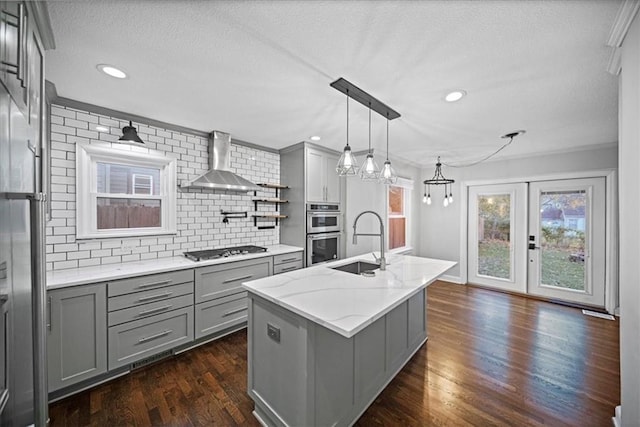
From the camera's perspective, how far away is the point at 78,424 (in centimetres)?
173

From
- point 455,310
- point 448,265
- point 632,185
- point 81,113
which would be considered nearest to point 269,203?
point 81,113

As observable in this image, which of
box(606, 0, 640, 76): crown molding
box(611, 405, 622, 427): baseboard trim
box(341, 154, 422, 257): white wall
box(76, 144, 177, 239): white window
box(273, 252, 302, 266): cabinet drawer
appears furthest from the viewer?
box(341, 154, 422, 257): white wall

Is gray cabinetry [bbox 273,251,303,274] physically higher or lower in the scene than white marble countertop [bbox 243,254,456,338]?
lower

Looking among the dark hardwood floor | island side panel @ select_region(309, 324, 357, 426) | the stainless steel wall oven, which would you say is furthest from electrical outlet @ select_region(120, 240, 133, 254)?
island side panel @ select_region(309, 324, 357, 426)

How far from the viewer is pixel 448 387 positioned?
2.10 metres

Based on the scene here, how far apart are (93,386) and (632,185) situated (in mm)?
3887

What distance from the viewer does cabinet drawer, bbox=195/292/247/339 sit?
2650 millimetres

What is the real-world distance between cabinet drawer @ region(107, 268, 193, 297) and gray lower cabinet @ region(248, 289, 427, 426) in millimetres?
1130

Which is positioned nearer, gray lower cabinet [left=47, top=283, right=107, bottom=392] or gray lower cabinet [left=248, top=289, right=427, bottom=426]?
gray lower cabinet [left=248, top=289, right=427, bottom=426]

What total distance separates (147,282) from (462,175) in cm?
538

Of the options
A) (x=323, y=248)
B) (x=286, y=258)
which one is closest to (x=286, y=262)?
(x=286, y=258)

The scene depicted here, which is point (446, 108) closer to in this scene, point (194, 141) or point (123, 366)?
point (194, 141)

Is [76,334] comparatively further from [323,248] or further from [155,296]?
[323,248]

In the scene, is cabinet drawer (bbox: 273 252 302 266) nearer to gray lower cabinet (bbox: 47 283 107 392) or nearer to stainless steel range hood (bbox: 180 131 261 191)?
stainless steel range hood (bbox: 180 131 261 191)
